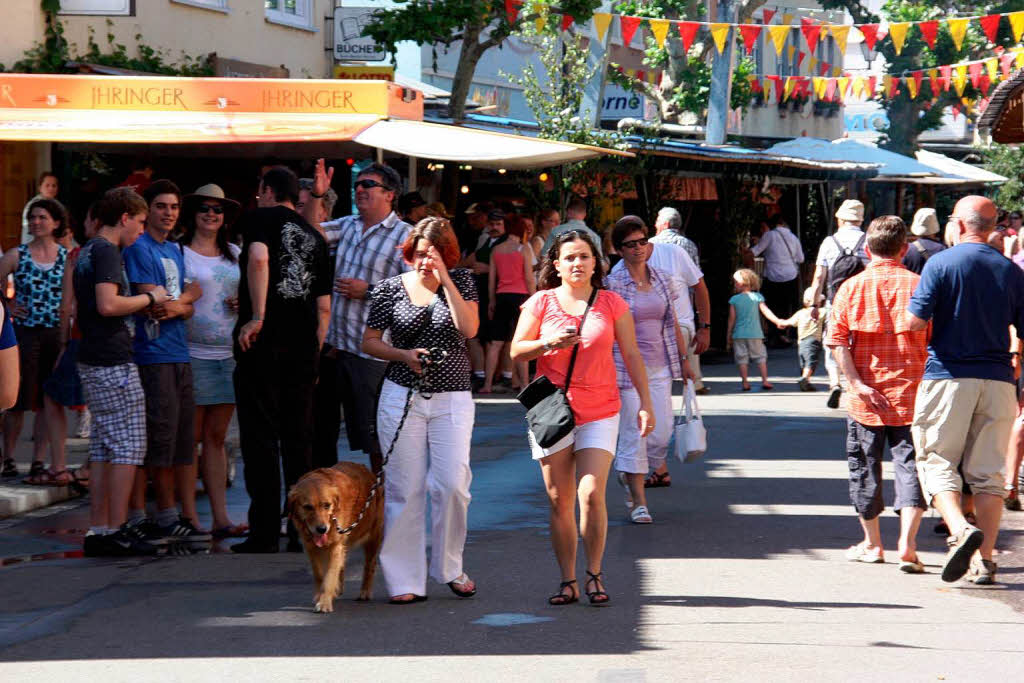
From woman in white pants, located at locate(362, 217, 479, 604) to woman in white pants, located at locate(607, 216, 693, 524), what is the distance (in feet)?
→ 8.62

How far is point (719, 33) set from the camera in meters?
28.4

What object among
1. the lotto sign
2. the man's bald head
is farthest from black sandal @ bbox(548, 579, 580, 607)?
the lotto sign

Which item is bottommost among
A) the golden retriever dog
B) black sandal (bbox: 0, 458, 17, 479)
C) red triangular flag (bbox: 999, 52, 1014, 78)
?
black sandal (bbox: 0, 458, 17, 479)

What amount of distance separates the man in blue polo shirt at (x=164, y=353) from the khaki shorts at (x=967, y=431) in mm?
3960

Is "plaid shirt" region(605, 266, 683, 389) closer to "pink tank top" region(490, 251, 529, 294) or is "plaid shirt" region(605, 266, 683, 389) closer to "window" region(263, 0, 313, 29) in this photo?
"pink tank top" region(490, 251, 529, 294)

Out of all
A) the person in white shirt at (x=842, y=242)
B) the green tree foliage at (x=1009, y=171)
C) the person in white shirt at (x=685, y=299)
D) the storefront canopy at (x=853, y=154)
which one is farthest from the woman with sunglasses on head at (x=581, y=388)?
the green tree foliage at (x=1009, y=171)

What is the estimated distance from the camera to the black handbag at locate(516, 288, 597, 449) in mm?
7410

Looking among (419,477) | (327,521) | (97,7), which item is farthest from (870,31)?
(327,521)

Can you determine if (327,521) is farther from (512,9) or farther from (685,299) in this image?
(512,9)

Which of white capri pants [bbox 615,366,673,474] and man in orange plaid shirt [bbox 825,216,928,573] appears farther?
white capri pants [bbox 615,366,673,474]


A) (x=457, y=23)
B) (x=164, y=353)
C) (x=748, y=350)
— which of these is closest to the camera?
(x=164, y=353)

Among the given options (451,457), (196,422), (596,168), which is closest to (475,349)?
(596,168)

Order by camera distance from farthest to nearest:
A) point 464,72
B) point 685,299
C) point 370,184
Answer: point 464,72, point 685,299, point 370,184

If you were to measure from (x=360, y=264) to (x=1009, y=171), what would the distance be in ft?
145
